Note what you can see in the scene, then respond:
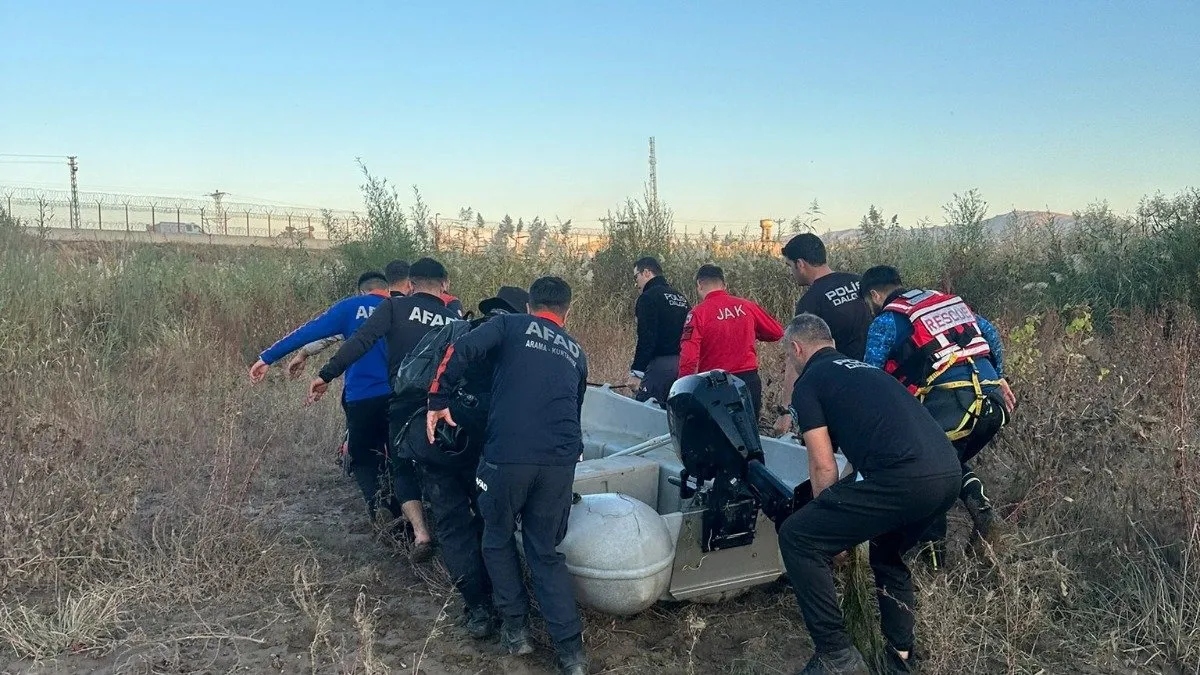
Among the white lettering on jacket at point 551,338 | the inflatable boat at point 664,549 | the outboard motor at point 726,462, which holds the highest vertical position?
the white lettering on jacket at point 551,338

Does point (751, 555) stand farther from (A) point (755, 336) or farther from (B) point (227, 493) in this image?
(B) point (227, 493)

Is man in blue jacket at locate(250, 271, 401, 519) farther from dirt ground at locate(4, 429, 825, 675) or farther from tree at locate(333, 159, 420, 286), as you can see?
tree at locate(333, 159, 420, 286)

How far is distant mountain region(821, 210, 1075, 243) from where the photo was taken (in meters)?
14.6

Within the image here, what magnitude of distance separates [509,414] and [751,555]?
1386mm

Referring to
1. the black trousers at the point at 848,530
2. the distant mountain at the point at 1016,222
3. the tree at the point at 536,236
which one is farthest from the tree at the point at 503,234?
the black trousers at the point at 848,530

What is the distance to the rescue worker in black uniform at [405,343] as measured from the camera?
5.04 meters

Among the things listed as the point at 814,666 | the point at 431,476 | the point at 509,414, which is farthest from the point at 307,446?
the point at 814,666

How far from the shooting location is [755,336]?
21.5 ft

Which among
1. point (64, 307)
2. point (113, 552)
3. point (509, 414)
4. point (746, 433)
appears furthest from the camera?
point (64, 307)

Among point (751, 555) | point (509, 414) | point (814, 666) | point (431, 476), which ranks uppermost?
point (509, 414)

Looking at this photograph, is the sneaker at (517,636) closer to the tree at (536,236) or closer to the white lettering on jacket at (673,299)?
the white lettering on jacket at (673,299)

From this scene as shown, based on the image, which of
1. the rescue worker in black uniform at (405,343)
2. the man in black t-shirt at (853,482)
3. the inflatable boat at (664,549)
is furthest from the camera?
the rescue worker in black uniform at (405,343)

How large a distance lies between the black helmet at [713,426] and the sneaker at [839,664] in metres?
0.85

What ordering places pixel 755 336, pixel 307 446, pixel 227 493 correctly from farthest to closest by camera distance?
pixel 307 446
pixel 755 336
pixel 227 493
